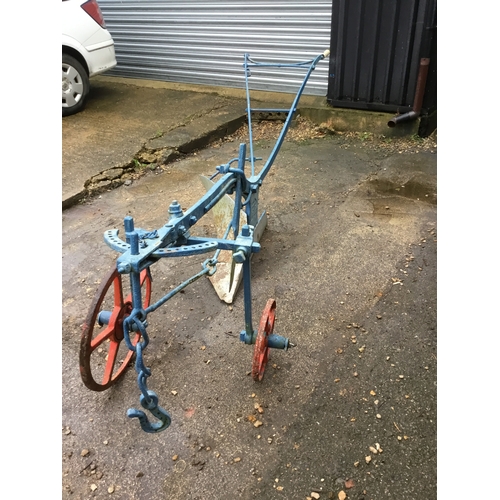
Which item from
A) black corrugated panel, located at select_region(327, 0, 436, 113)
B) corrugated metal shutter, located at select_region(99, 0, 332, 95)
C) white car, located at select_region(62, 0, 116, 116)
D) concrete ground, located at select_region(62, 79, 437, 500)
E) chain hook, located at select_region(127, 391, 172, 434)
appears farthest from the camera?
corrugated metal shutter, located at select_region(99, 0, 332, 95)

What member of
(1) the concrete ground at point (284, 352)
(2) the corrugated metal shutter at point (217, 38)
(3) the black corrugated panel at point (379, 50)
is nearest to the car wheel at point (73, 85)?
(1) the concrete ground at point (284, 352)

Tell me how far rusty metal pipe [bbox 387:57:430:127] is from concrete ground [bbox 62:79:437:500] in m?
0.49

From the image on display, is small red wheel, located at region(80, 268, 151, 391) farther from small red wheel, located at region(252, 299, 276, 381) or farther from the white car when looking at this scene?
the white car

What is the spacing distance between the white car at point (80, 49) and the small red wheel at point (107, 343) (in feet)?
12.7

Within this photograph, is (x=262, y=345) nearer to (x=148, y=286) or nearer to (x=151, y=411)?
(x=151, y=411)

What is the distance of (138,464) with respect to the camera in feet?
6.75

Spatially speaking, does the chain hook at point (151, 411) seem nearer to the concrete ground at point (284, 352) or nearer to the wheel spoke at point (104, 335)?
the concrete ground at point (284, 352)

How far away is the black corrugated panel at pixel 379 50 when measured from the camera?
4906mm

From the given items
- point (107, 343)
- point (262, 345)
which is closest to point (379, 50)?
point (262, 345)

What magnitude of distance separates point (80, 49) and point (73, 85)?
0.44m

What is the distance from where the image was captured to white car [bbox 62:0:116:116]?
5.46 meters

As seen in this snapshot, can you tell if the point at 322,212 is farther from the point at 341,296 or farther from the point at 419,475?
the point at 419,475

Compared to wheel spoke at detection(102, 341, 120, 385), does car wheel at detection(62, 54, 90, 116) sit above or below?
above

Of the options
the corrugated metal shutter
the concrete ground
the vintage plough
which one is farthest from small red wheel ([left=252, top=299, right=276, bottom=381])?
the corrugated metal shutter
